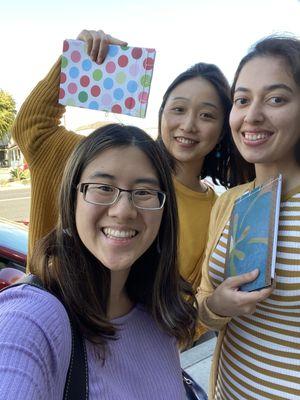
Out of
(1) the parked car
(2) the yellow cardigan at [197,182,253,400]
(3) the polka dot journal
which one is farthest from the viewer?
(1) the parked car

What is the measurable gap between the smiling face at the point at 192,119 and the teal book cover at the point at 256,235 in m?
0.67

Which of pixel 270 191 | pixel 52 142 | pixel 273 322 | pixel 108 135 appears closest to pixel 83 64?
pixel 52 142

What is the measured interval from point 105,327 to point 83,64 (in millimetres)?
1113

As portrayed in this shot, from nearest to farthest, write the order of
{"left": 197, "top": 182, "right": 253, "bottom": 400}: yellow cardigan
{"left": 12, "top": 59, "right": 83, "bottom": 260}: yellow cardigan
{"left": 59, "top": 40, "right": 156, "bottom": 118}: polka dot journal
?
{"left": 197, "top": 182, "right": 253, "bottom": 400}: yellow cardigan, {"left": 59, "top": 40, "right": 156, "bottom": 118}: polka dot journal, {"left": 12, "top": 59, "right": 83, "bottom": 260}: yellow cardigan

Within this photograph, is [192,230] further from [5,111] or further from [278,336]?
[5,111]

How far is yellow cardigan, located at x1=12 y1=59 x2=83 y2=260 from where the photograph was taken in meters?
1.70

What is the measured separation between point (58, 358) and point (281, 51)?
1182mm

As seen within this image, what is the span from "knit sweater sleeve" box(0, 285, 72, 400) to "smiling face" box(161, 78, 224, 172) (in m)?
1.25

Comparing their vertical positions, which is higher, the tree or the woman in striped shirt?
the woman in striped shirt

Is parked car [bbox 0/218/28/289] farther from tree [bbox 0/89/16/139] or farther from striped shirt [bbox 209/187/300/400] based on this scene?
tree [bbox 0/89/16/139]

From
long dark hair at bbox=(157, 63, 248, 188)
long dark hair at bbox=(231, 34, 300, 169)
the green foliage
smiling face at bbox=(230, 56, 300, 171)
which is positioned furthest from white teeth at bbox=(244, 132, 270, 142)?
the green foliage

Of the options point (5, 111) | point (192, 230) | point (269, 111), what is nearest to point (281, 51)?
point (269, 111)

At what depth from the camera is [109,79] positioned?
5.32 ft

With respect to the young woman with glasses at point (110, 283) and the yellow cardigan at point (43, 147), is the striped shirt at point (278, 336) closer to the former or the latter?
the young woman with glasses at point (110, 283)
